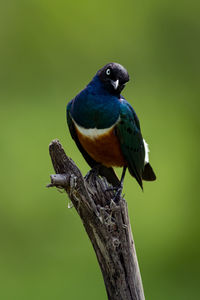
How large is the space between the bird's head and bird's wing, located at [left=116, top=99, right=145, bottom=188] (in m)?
0.14

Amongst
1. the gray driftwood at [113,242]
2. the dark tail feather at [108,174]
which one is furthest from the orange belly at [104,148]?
the gray driftwood at [113,242]

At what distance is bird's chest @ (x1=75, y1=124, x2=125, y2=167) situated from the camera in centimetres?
369

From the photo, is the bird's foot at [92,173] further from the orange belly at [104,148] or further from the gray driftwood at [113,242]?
the gray driftwood at [113,242]

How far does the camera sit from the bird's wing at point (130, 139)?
3729mm

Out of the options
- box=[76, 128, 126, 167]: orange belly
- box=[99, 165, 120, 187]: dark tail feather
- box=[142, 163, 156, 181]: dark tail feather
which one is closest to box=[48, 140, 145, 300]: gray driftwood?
box=[76, 128, 126, 167]: orange belly

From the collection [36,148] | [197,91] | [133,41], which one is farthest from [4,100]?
[197,91]

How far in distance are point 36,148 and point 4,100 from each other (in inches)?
39.0

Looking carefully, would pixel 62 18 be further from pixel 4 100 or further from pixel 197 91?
pixel 197 91

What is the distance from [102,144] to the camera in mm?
3715

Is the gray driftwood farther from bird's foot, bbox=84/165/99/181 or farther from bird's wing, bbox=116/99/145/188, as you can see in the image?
bird's wing, bbox=116/99/145/188

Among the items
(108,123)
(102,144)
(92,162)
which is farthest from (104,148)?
(92,162)

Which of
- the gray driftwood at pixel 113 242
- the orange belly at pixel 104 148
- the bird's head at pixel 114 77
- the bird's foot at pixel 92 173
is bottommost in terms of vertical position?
the gray driftwood at pixel 113 242

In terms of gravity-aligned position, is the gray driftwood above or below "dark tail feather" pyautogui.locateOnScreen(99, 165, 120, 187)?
below

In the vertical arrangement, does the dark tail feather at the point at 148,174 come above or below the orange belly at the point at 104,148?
below
